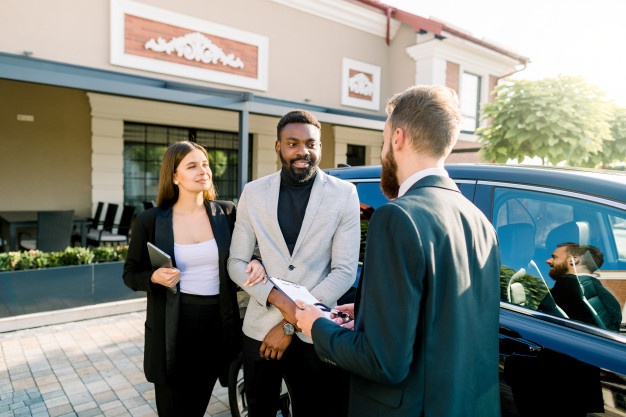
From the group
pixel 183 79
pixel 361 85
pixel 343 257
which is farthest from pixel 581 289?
pixel 361 85

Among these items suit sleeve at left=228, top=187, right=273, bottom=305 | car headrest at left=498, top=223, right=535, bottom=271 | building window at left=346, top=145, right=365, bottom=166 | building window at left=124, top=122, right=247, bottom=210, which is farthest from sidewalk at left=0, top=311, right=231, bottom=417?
building window at left=346, top=145, right=365, bottom=166

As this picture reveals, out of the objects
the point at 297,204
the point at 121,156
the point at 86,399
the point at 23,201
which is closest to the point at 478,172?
the point at 297,204

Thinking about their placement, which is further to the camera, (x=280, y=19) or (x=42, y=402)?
(x=280, y=19)

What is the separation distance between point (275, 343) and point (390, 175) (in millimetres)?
1067

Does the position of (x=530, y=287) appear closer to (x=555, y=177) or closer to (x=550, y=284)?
(x=550, y=284)

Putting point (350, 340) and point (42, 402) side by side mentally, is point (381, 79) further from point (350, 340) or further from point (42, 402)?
point (350, 340)

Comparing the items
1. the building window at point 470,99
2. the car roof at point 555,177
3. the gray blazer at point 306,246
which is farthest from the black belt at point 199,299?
the building window at point 470,99

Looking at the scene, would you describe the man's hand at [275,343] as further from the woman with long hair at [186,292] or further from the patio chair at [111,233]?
the patio chair at [111,233]

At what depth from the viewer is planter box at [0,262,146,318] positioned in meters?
4.95

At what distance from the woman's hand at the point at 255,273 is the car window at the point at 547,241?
113 cm

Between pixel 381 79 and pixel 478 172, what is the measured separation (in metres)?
10.3

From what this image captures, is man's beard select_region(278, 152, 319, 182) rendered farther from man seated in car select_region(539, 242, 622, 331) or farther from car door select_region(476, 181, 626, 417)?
man seated in car select_region(539, 242, 622, 331)

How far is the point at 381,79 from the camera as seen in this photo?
11.8 m

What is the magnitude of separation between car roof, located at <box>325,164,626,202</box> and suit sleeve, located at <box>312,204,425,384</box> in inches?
42.3
